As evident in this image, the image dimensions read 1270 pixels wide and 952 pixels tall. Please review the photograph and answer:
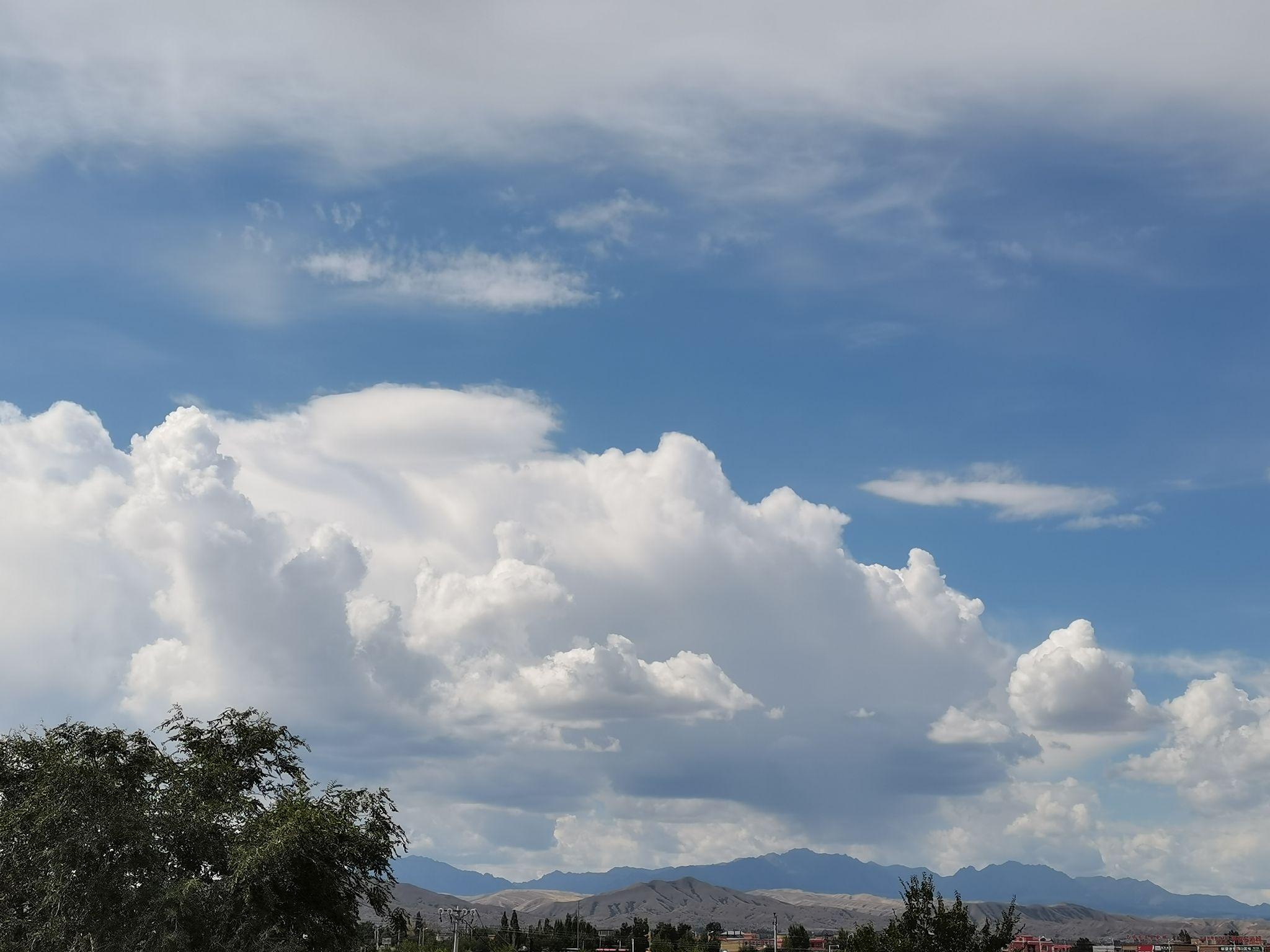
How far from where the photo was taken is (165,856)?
47188 millimetres

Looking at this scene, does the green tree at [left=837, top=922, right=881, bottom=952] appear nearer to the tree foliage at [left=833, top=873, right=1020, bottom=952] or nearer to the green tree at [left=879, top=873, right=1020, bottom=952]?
the tree foliage at [left=833, top=873, right=1020, bottom=952]

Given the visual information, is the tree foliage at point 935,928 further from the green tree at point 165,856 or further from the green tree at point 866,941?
the green tree at point 165,856

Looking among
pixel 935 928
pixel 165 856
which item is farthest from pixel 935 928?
pixel 165 856

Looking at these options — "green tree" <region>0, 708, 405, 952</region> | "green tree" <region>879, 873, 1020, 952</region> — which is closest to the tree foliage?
"green tree" <region>879, 873, 1020, 952</region>

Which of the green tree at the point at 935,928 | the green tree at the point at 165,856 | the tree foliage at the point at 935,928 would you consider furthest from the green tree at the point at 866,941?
the green tree at the point at 165,856

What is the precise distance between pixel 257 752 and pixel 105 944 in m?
12.0

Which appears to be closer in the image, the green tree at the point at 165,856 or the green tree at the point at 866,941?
the green tree at the point at 165,856

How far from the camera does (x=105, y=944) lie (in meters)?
44.9

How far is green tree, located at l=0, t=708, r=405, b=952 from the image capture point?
45.1 metres

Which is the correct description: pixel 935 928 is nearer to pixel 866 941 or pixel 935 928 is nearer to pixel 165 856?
pixel 866 941

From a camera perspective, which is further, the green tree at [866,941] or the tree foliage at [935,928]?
the green tree at [866,941]

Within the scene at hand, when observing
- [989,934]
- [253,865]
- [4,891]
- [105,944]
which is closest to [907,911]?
[989,934]

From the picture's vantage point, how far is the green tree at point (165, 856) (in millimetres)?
45062

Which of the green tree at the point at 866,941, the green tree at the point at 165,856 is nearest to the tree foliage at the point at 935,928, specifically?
the green tree at the point at 866,941
